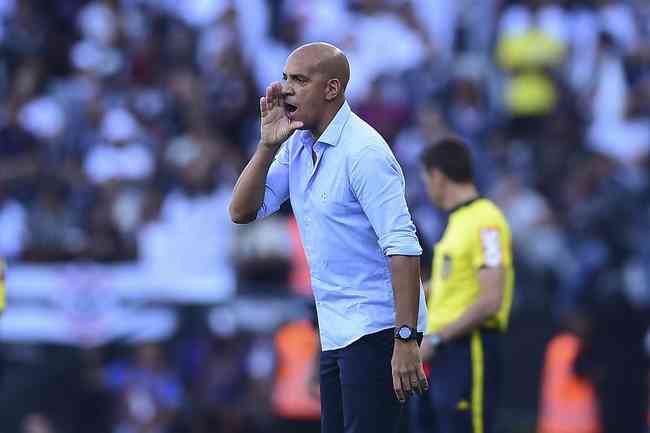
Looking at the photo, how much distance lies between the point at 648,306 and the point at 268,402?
3459 mm

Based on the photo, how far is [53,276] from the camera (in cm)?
1370

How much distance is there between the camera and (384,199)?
17.7 feet

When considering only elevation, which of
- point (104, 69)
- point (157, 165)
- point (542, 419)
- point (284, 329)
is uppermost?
point (104, 69)

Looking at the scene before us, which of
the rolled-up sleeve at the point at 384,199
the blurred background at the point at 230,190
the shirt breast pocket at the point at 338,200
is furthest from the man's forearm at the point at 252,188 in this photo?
the blurred background at the point at 230,190

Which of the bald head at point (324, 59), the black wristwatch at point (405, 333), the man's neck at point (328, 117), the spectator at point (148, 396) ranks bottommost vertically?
the spectator at point (148, 396)

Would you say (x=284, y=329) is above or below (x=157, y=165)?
below

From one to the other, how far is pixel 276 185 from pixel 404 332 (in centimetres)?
92

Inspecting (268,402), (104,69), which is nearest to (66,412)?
(268,402)

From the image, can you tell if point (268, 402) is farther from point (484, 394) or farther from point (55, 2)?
point (55, 2)

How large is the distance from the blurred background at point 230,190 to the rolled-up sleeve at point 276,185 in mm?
5374

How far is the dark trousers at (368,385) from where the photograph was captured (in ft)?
18.2

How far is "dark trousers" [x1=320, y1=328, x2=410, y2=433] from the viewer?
5535 millimetres

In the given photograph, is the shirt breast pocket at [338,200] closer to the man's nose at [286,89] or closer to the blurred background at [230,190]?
the man's nose at [286,89]

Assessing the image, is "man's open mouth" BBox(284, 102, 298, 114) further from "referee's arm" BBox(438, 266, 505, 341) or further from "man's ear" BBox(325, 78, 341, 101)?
"referee's arm" BBox(438, 266, 505, 341)
